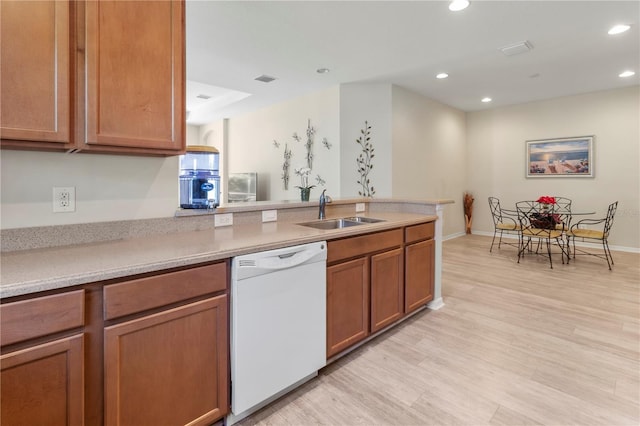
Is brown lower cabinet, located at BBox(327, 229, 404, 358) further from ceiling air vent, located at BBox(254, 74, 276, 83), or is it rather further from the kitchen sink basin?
ceiling air vent, located at BBox(254, 74, 276, 83)

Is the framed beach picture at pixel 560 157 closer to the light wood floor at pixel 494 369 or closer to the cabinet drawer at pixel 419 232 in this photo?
the light wood floor at pixel 494 369

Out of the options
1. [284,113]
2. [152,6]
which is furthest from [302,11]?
[284,113]

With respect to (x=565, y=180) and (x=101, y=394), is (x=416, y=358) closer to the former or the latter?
(x=101, y=394)

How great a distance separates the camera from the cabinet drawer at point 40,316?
96 cm

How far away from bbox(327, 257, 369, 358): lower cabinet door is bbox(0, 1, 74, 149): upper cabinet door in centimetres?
149

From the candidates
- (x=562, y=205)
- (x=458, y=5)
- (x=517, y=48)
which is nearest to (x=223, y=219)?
(x=458, y=5)

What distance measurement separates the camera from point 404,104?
5.34m

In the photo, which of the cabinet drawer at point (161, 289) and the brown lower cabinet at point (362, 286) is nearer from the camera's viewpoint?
the cabinet drawer at point (161, 289)

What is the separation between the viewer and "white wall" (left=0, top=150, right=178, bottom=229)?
146 cm

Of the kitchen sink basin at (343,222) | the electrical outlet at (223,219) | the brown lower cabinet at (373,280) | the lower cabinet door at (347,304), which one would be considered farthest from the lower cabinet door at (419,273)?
the electrical outlet at (223,219)

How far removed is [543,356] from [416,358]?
2.92 ft

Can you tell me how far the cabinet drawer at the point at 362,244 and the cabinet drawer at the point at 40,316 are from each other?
4.01 feet

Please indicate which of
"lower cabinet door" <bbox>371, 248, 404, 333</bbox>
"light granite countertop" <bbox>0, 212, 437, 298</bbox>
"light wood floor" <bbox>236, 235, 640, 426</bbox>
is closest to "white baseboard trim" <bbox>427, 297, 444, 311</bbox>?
"light wood floor" <bbox>236, 235, 640, 426</bbox>

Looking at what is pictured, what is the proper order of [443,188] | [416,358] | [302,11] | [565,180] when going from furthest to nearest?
[443,188] → [565,180] → [302,11] → [416,358]
